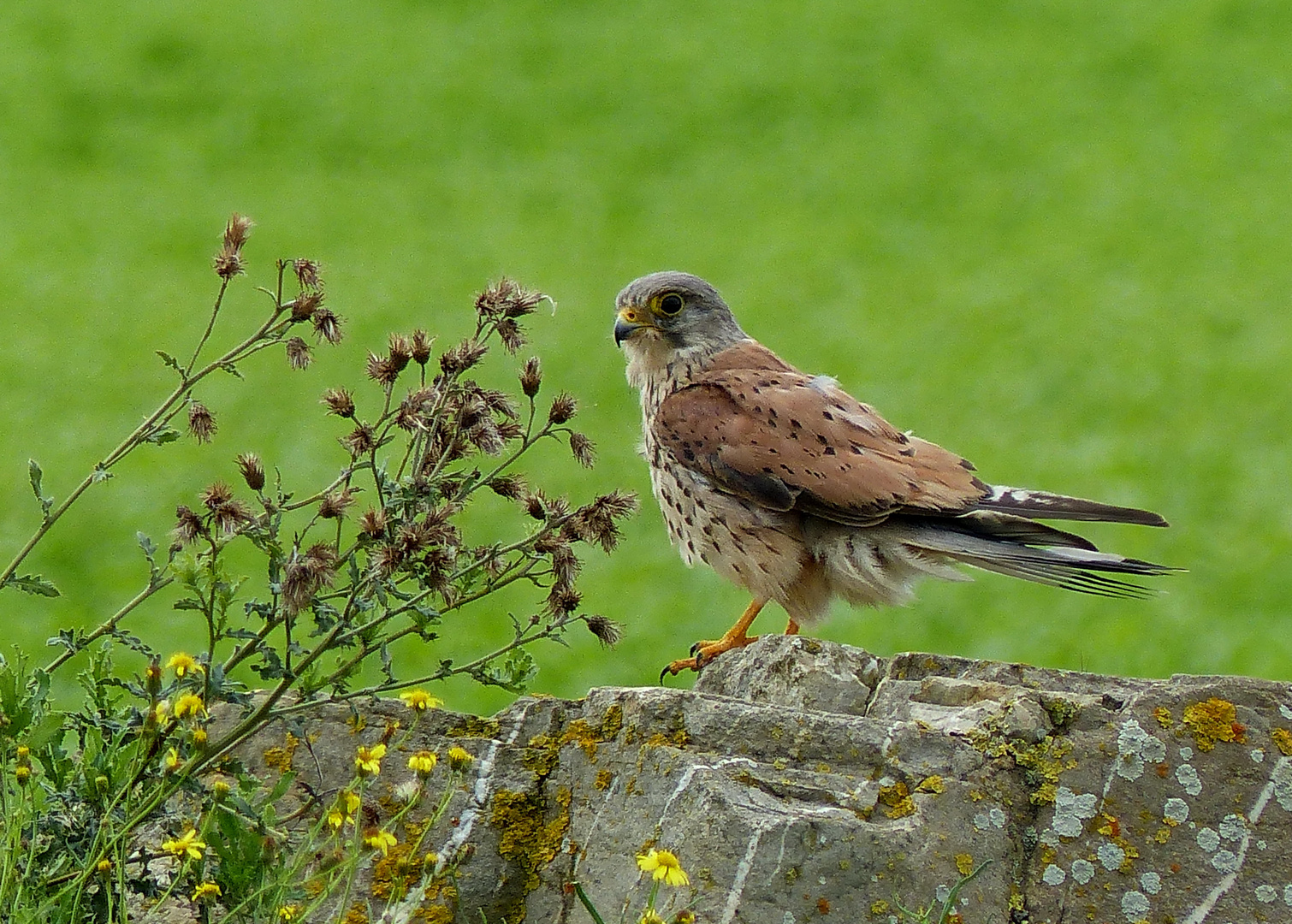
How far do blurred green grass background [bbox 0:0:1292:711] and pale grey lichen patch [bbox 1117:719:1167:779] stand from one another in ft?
17.3

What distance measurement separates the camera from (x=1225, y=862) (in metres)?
2.89

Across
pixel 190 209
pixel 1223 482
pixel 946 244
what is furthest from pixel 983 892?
pixel 190 209

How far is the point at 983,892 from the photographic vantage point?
2826mm

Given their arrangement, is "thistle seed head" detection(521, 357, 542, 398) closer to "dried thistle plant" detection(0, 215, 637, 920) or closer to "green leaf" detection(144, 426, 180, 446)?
"dried thistle plant" detection(0, 215, 637, 920)

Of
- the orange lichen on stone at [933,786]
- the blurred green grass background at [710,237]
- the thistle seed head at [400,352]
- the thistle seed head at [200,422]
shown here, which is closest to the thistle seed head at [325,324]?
the thistle seed head at [400,352]

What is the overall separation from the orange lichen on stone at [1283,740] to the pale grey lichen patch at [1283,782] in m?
0.02

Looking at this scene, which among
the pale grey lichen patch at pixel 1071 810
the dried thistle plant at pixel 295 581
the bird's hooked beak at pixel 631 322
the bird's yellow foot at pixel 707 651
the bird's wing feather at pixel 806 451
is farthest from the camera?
the bird's hooked beak at pixel 631 322

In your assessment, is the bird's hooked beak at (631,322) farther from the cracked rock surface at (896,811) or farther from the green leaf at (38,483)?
the green leaf at (38,483)

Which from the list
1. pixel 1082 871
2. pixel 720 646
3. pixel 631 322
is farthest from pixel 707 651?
pixel 1082 871

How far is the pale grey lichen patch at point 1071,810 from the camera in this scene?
291 cm

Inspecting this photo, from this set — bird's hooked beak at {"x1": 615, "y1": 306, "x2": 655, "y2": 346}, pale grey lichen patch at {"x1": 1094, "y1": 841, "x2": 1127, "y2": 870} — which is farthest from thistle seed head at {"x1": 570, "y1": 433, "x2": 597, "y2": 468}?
bird's hooked beak at {"x1": 615, "y1": 306, "x2": 655, "y2": 346}

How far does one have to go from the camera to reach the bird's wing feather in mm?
3967

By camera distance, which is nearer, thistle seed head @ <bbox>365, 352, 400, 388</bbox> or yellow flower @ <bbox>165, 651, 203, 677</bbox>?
yellow flower @ <bbox>165, 651, 203, 677</bbox>

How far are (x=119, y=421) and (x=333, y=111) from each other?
5678mm
